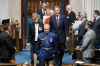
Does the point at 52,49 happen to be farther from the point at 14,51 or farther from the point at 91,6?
the point at 91,6

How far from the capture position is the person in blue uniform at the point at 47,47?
102 inches

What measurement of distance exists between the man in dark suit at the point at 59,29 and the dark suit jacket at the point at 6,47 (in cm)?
45

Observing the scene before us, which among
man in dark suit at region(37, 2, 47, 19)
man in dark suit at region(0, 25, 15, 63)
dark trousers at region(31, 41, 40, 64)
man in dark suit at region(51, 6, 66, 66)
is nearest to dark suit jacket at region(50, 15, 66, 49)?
man in dark suit at region(51, 6, 66, 66)

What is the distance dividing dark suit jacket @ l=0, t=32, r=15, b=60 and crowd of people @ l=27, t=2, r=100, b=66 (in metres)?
0.21

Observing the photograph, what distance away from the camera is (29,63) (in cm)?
→ 262

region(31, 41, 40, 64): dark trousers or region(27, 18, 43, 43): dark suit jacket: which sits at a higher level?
region(27, 18, 43, 43): dark suit jacket

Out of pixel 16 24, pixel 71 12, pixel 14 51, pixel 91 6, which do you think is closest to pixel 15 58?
pixel 14 51

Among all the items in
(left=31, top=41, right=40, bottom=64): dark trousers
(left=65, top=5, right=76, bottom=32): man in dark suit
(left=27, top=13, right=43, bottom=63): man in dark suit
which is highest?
(left=65, top=5, right=76, bottom=32): man in dark suit

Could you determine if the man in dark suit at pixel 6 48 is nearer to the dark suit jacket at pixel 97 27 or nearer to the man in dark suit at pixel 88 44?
the man in dark suit at pixel 88 44

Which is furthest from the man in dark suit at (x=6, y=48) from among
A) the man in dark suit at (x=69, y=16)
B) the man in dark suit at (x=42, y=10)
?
the man in dark suit at (x=69, y=16)

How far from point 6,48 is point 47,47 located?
417 millimetres

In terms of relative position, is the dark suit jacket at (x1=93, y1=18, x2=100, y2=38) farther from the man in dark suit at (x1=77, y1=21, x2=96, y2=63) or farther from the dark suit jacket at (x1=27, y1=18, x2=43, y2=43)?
the dark suit jacket at (x1=27, y1=18, x2=43, y2=43)

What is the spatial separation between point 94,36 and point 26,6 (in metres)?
0.72

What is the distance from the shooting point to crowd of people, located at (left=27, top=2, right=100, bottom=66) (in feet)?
8.36
